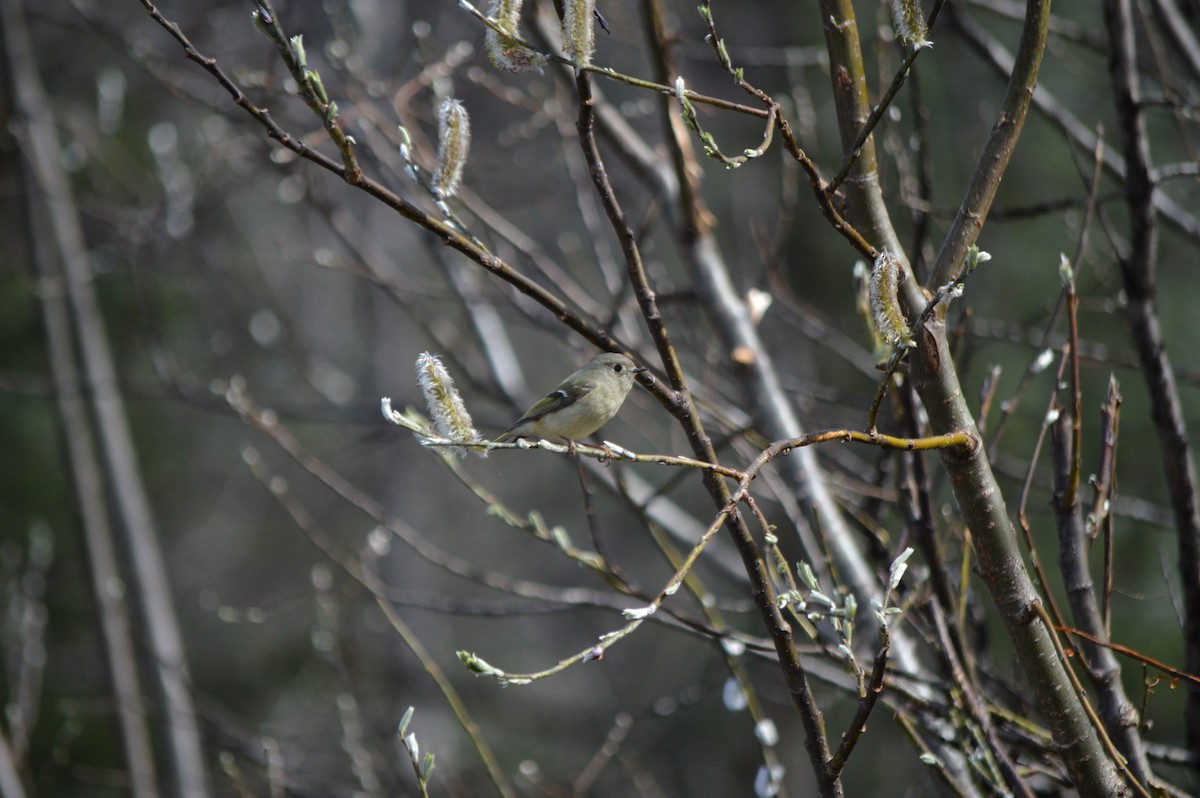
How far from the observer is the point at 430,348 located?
7.93 m

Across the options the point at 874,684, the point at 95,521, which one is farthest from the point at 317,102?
the point at 95,521

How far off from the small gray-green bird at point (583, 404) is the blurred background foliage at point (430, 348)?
0.51 metres

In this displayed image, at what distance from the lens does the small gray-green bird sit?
2.54m

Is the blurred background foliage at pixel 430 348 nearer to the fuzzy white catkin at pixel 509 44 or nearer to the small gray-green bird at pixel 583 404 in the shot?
the small gray-green bird at pixel 583 404

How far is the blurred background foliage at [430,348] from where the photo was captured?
13.3 ft

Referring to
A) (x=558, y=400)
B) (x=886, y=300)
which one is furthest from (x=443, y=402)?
(x=558, y=400)

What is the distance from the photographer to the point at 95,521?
15.4ft

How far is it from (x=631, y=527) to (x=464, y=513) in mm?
2211

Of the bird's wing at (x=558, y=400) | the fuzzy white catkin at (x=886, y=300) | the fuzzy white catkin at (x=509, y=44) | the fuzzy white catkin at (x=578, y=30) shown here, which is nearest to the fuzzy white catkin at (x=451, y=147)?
the fuzzy white catkin at (x=509, y=44)

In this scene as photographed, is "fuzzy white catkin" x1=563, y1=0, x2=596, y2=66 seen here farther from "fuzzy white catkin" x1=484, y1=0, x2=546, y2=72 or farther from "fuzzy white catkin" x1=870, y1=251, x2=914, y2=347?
"fuzzy white catkin" x1=870, y1=251, x2=914, y2=347

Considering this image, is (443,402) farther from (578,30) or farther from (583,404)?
(583,404)

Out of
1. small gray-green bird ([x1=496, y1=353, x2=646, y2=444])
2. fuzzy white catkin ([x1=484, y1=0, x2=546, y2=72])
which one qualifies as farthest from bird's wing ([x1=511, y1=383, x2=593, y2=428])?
fuzzy white catkin ([x1=484, y1=0, x2=546, y2=72])

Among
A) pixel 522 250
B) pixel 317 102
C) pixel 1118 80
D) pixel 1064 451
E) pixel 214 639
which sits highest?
pixel 214 639

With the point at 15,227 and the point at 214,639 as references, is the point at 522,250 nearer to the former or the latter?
the point at 15,227
